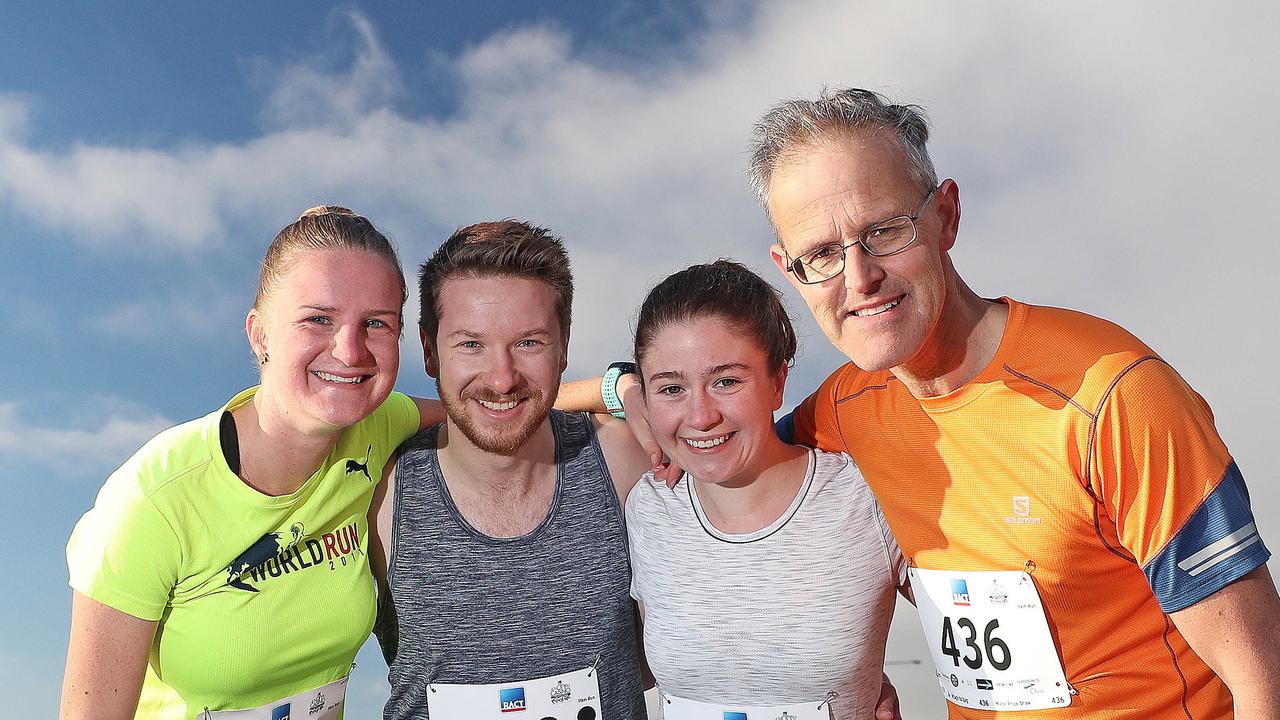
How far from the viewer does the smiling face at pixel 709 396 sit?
3.51m

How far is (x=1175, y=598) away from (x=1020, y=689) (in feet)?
1.89


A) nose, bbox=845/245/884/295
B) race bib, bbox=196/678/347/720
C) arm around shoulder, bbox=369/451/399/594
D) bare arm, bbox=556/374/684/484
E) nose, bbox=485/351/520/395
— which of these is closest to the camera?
nose, bbox=845/245/884/295

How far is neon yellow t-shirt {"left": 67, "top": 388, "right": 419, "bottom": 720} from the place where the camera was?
3443 mm

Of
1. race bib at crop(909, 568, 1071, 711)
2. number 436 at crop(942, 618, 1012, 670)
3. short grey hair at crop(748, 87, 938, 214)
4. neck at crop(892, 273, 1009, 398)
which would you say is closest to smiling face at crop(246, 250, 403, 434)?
short grey hair at crop(748, 87, 938, 214)

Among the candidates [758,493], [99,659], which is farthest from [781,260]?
[99,659]

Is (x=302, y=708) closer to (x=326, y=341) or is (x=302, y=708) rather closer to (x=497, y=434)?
(x=497, y=434)

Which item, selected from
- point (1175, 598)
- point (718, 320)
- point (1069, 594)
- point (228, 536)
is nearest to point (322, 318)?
point (228, 536)

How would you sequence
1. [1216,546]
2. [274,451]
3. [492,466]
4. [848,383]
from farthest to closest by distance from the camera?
1. [492,466]
2. [848,383]
3. [274,451]
4. [1216,546]

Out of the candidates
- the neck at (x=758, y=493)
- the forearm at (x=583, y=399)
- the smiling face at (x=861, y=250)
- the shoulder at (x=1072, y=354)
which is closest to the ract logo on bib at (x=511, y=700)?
the neck at (x=758, y=493)

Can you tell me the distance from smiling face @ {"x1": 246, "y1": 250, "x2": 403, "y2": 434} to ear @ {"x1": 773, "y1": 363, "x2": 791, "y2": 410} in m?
1.43

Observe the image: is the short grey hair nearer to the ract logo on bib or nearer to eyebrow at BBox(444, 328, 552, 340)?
eyebrow at BBox(444, 328, 552, 340)

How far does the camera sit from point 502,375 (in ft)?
12.5

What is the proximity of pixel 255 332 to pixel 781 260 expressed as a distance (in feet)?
6.47

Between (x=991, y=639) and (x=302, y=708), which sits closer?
(x=991, y=639)
